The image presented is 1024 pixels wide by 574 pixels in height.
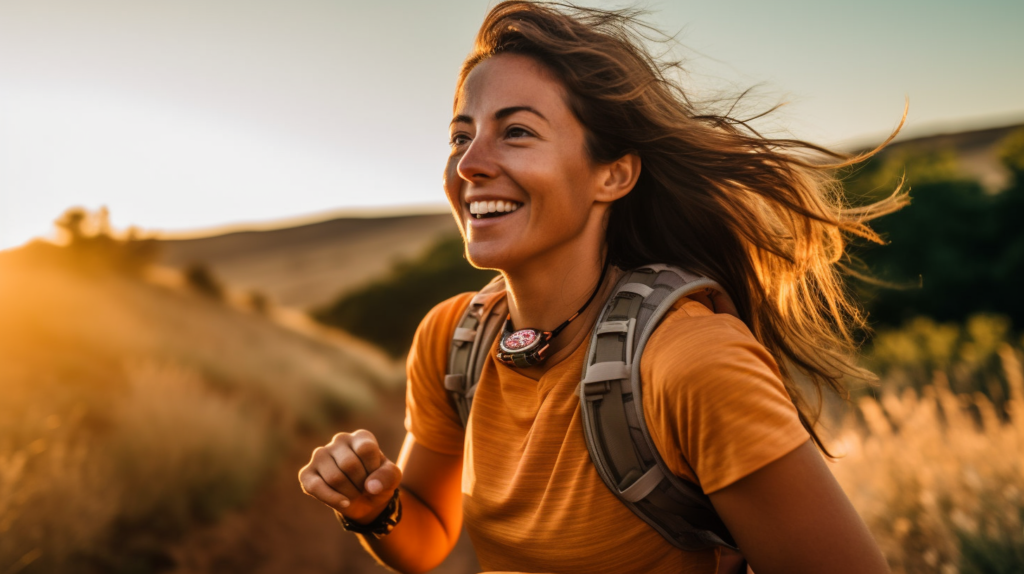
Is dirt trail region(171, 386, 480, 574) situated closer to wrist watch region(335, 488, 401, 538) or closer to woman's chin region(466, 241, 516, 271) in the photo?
wrist watch region(335, 488, 401, 538)

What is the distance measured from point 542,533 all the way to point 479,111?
1.29 meters

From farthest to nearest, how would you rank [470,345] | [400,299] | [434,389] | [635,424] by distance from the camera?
[400,299] < [434,389] < [470,345] < [635,424]

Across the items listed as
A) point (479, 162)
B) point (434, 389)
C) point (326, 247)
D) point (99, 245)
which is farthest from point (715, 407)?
point (326, 247)

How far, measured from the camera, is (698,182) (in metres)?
2.21

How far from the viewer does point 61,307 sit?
28.7 ft

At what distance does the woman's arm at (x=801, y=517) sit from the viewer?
1.47 metres

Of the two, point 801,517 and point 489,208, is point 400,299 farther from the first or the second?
point 801,517

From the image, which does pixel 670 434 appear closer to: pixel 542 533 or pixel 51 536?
pixel 542 533

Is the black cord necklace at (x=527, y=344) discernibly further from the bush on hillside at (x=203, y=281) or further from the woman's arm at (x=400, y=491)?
the bush on hillside at (x=203, y=281)

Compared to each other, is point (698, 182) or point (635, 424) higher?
point (698, 182)

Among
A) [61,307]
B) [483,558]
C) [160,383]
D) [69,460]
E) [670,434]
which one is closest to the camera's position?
[670,434]

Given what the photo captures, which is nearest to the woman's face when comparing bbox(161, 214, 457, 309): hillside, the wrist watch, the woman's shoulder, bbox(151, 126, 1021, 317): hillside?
the woman's shoulder

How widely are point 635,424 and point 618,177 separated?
36.1 inches

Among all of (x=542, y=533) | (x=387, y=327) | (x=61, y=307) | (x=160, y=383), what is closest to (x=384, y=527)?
(x=542, y=533)
